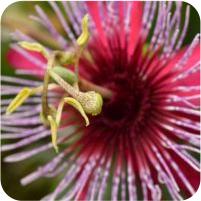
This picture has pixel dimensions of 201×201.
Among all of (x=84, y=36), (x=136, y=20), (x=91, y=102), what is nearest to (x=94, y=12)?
(x=136, y=20)

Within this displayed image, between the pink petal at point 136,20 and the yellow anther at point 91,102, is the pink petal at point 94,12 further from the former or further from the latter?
the yellow anther at point 91,102

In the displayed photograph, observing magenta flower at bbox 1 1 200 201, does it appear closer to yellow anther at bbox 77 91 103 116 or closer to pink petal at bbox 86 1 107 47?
pink petal at bbox 86 1 107 47

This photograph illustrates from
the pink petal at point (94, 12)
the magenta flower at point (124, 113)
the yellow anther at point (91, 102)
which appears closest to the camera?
the yellow anther at point (91, 102)

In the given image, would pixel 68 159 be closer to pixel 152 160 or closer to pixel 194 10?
pixel 152 160

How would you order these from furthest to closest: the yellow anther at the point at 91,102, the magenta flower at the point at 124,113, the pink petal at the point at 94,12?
1. the pink petal at the point at 94,12
2. the magenta flower at the point at 124,113
3. the yellow anther at the point at 91,102

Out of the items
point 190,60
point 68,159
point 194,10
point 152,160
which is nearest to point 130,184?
point 152,160

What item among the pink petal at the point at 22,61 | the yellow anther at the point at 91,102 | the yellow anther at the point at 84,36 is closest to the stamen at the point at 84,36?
the yellow anther at the point at 84,36

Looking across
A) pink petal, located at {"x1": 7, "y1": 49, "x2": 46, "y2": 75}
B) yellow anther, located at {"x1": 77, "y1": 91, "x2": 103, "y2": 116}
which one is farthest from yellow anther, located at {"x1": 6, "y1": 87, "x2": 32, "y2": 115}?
pink petal, located at {"x1": 7, "y1": 49, "x2": 46, "y2": 75}

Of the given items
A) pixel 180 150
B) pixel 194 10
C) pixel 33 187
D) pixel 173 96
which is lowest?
pixel 33 187

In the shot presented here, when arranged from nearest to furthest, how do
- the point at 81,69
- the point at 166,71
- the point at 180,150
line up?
1. the point at 180,150
2. the point at 166,71
3. the point at 81,69
